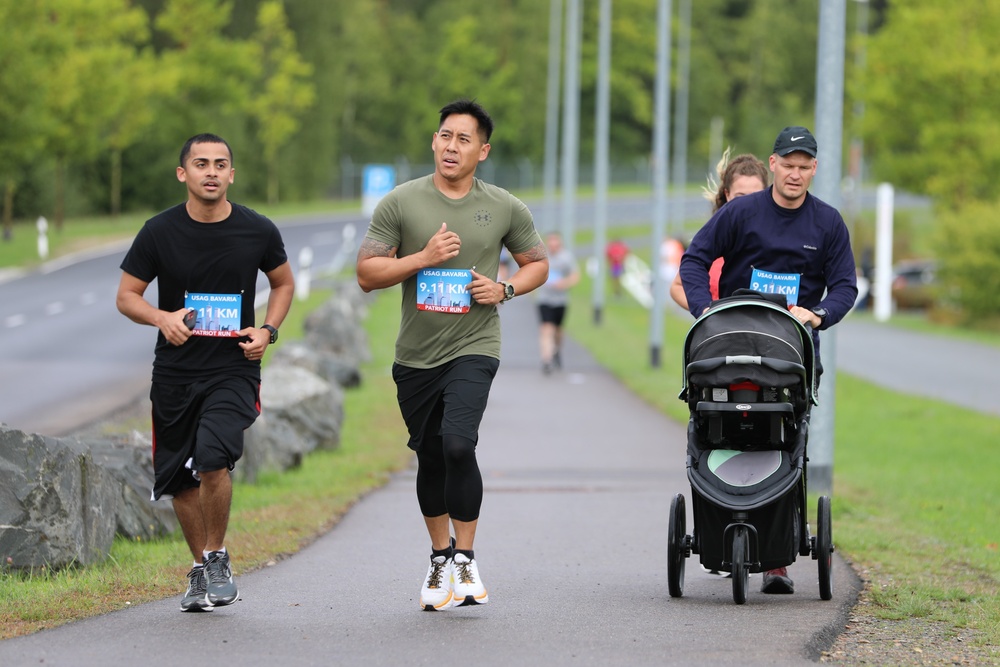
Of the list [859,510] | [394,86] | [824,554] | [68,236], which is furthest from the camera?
[394,86]

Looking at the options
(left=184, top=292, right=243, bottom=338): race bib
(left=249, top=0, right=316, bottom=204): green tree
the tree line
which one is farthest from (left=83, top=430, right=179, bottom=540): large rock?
(left=249, top=0, right=316, bottom=204): green tree

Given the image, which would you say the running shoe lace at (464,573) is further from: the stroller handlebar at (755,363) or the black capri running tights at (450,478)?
the stroller handlebar at (755,363)

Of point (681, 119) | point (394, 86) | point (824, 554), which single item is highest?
point (394, 86)

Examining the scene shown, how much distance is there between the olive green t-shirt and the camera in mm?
6984

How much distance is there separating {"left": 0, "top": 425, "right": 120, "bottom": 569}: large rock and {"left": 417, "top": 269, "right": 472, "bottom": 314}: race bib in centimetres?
196

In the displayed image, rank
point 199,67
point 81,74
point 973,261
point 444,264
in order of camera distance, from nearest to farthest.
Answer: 1. point 444,264
2. point 973,261
3. point 81,74
4. point 199,67

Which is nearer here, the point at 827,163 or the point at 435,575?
the point at 435,575

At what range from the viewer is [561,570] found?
845 cm

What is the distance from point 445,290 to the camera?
6977 mm

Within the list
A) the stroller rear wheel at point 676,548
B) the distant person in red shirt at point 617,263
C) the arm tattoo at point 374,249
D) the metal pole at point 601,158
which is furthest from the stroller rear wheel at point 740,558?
the distant person in red shirt at point 617,263

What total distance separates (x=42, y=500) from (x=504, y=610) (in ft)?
7.20

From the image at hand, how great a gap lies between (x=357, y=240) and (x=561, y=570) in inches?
2006

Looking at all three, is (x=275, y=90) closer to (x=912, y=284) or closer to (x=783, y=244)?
(x=912, y=284)

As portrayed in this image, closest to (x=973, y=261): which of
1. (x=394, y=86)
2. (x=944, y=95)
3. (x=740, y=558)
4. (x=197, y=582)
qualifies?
(x=944, y=95)
